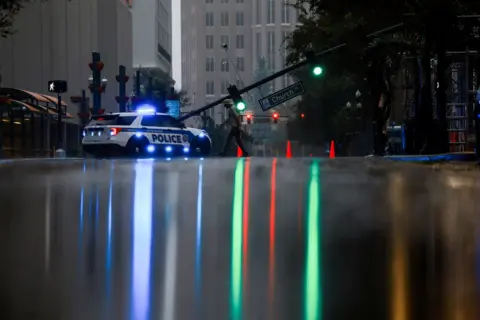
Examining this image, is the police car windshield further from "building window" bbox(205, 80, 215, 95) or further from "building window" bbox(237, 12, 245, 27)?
"building window" bbox(237, 12, 245, 27)

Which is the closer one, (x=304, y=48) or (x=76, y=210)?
(x=76, y=210)

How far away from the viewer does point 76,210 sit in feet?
29.3

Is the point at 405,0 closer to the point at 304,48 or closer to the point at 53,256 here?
the point at 304,48

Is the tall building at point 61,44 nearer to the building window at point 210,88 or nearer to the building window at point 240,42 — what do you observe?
the building window at point 210,88

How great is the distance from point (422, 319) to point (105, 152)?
27364mm

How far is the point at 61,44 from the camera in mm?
65562

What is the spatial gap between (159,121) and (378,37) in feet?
32.0

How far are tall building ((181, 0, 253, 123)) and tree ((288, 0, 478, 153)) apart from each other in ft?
419

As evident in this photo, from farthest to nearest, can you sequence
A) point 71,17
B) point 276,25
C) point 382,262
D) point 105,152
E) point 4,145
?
1. point 276,25
2. point 71,17
3. point 4,145
4. point 105,152
5. point 382,262

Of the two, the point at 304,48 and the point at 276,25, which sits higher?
the point at 276,25

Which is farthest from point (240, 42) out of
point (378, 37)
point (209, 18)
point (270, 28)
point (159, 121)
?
point (159, 121)

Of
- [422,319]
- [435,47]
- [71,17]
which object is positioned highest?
[71,17]

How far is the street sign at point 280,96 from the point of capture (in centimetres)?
3428

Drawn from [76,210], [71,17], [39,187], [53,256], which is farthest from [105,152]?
[71,17]
